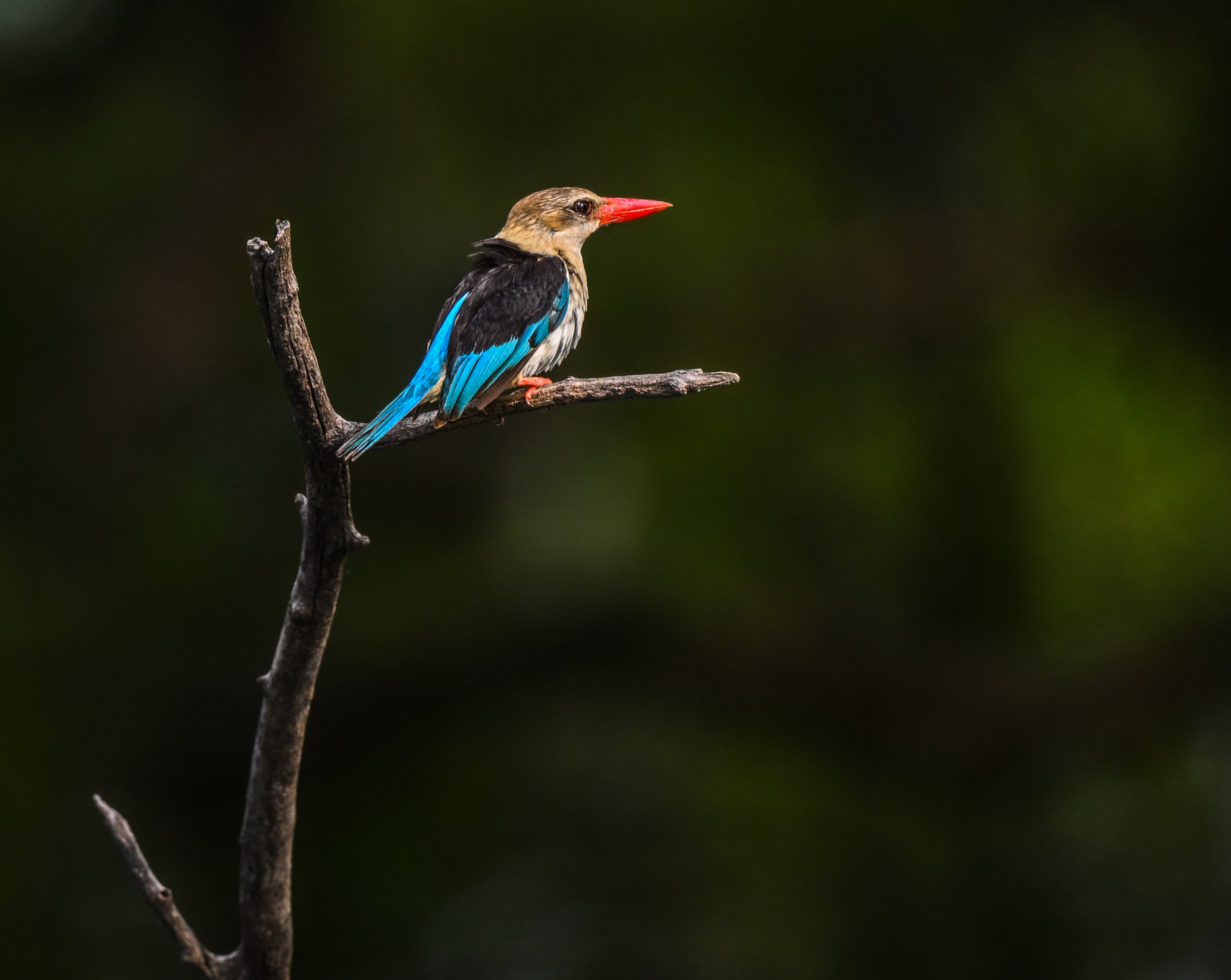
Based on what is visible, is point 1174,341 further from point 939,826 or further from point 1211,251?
point 939,826

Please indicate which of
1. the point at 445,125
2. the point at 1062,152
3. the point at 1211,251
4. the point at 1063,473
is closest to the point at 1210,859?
the point at 1063,473

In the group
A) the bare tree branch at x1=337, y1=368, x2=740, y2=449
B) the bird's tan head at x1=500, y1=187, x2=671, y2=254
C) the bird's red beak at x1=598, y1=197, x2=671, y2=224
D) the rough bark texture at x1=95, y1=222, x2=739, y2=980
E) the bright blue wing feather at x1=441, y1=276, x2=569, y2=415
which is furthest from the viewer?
the bird's red beak at x1=598, y1=197, x2=671, y2=224

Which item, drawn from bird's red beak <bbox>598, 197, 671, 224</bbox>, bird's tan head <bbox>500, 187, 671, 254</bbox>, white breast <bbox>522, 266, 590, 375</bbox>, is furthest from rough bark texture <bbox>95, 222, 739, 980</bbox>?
bird's red beak <bbox>598, 197, 671, 224</bbox>

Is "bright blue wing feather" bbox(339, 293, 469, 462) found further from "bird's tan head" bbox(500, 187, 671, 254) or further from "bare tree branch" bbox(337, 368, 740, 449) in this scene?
"bird's tan head" bbox(500, 187, 671, 254)

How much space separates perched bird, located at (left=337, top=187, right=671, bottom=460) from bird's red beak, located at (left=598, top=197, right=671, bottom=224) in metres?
0.03

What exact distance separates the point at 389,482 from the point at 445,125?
1.42 metres

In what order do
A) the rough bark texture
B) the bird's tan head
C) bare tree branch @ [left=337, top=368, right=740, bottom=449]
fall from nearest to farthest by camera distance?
the rough bark texture < bare tree branch @ [left=337, top=368, right=740, bottom=449] < the bird's tan head

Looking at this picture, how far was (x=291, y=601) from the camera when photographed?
71.4 inches

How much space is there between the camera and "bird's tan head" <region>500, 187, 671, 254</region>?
2.81 metres

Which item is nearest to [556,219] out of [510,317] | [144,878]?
[510,317]

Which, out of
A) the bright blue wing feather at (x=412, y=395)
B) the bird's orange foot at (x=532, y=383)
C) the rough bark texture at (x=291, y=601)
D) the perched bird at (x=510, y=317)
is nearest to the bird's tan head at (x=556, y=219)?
the perched bird at (x=510, y=317)

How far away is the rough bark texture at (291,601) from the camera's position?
160 centimetres

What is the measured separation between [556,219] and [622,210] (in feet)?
0.66

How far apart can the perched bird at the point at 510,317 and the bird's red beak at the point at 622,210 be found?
33 mm
